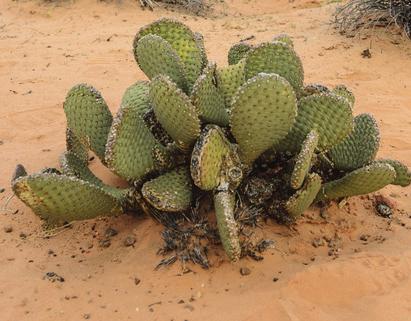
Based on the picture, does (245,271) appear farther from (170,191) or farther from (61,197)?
(61,197)

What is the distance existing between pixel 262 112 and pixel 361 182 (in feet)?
2.03

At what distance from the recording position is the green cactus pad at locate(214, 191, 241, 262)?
7.33 feet

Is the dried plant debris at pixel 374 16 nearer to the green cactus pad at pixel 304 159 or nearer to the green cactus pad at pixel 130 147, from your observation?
the green cactus pad at pixel 304 159

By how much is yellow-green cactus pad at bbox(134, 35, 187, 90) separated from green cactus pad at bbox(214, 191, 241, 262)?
66cm

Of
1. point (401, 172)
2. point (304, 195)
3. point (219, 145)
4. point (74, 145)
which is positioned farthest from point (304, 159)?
point (74, 145)

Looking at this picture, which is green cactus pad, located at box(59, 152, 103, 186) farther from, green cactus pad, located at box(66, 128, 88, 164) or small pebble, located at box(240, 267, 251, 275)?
small pebble, located at box(240, 267, 251, 275)

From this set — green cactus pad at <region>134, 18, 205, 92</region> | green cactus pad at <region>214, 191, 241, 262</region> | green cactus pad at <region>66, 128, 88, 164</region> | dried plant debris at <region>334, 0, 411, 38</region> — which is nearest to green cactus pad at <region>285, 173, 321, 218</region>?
green cactus pad at <region>214, 191, 241, 262</region>

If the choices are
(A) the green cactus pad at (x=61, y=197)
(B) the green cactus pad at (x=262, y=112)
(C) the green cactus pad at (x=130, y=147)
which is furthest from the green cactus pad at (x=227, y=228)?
(A) the green cactus pad at (x=61, y=197)

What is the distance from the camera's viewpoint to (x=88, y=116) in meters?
2.63

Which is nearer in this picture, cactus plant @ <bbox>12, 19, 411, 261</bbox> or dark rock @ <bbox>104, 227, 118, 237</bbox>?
cactus plant @ <bbox>12, 19, 411, 261</bbox>

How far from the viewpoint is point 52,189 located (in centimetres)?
231

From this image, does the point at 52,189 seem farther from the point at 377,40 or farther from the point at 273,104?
the point at 377,40

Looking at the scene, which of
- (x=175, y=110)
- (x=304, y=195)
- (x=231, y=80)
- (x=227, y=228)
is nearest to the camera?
(x=227, y=228)

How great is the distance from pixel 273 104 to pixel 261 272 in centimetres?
71
